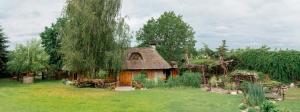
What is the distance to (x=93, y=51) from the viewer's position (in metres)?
29.5

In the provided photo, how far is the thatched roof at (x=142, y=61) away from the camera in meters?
31.7

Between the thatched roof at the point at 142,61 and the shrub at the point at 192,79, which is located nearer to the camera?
the shrub at the point at 192,79

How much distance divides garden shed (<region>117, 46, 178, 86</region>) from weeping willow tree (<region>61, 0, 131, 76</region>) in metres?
1.70

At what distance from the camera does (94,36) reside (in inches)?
1150

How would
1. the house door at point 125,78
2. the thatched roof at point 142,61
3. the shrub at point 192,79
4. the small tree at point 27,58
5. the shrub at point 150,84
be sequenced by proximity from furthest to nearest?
the small tree at point 27,58 → the house door at point 125,78 → the thatched roof at point 142,61 → the shrub at point 192,79 → the shrub at point 150,84

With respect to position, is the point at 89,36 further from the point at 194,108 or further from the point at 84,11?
the point at 194,108

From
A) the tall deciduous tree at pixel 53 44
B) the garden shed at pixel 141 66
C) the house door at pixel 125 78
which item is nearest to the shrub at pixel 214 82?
the garden shed at pixel 141 66

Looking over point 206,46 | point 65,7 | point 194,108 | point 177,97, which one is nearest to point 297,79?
point 206,46

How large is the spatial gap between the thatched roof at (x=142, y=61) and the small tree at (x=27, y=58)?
29.0 ft

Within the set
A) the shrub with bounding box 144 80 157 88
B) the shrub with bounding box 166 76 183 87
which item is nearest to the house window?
the shrub with bounding box 144 80 157 88

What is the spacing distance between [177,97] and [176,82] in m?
7.49

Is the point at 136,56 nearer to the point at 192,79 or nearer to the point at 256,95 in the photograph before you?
the point at 192,79

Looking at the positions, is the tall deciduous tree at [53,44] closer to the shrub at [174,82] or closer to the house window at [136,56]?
the house window at [136,56]

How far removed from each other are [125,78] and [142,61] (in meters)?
1.94
